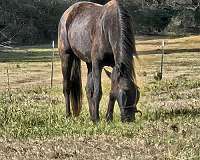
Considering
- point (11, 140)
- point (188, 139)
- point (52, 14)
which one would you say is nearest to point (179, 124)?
point (188, 139)

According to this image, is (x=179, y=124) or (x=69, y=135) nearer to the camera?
(x=69, y=135)

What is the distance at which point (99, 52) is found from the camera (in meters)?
9.80

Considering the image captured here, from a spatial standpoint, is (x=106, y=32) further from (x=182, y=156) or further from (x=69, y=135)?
(x=182, y=156)

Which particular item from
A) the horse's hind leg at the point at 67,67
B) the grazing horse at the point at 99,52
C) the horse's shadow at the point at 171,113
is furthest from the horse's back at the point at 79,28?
the horse's shadow at the point at 171,113

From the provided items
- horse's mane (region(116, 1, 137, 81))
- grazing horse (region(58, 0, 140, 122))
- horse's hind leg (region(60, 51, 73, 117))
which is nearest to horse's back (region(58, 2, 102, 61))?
grazing horse (region(58, 0, 140, 122))

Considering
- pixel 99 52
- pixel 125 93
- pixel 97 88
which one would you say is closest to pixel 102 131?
pixel 125 93

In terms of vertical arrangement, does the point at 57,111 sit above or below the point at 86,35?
below

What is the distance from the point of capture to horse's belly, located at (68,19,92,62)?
1054 cm

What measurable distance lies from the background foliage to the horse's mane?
3932 cm

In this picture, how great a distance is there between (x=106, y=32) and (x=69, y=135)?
2259mm

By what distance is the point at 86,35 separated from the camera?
10602mm

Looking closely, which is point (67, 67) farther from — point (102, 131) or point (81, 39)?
point (102, 131)

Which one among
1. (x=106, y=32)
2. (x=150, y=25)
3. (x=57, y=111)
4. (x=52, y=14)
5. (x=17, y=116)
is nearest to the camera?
(x=106, y=32)

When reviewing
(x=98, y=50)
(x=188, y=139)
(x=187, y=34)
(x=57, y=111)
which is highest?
(x=98, y=50)
